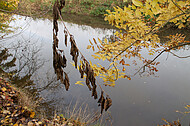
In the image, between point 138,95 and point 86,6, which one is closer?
point 138,95

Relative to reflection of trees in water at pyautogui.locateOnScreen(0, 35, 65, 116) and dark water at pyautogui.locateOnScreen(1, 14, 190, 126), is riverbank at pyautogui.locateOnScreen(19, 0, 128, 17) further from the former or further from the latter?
dark water at pyautogui.locateOnScreen(1, 14, 190, 126)

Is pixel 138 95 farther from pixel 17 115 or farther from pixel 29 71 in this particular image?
pixel 29 71

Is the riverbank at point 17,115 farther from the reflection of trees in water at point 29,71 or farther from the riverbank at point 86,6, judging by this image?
the riverbank at point 86,6

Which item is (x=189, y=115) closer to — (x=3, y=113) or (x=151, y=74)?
(x=151, y=74)

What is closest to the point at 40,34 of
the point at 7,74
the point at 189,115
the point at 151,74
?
the point at 7,74

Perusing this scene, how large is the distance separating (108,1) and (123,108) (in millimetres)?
15248

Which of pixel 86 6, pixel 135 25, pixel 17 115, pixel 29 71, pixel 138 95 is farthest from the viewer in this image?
pixel 86 6

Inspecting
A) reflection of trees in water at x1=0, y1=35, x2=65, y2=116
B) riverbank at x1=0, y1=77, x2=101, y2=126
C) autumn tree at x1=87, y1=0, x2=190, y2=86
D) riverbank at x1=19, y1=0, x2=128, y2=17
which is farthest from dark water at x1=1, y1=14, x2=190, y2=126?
riverbank at x1=19, y1=0, x2=128, y2=17

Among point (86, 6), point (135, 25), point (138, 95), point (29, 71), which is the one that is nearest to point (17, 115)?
point (135, 25)

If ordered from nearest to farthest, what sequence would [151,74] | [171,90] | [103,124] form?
[103,124], [171,90], [151,74]

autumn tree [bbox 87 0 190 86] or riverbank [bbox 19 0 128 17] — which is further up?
riverbank [bbox 19 0 128 17]

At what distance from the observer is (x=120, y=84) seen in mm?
4453

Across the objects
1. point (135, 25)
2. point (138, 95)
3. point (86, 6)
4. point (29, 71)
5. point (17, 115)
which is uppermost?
point (86, 6)

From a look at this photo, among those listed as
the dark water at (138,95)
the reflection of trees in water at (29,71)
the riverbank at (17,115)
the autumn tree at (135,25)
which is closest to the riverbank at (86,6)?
the reflection of trees in water at (29,71)
